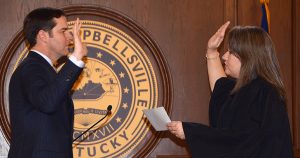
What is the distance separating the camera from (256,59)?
284 cm

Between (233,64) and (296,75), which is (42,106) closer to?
(233,64)

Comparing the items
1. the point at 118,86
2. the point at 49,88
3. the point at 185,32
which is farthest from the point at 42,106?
the point at 185,32

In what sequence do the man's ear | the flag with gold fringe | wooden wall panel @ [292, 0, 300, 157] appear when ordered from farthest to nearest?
wooden wall panel @ [292, 0, 300, 157] → the flag with gold fringe → the man's ear

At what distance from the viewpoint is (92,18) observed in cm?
395

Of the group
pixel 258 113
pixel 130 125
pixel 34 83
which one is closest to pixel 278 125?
pixel 258 113

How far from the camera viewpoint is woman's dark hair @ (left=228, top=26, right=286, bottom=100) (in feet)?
9.27

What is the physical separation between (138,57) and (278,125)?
4.95 ft

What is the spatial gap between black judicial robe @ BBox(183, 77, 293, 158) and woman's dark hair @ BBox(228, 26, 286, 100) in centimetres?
4

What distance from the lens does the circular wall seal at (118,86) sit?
156 inches

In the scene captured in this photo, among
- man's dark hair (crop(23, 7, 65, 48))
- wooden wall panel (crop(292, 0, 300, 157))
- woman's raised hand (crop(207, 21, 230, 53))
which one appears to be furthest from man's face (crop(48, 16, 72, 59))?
wooden wall panel (crop(292, 0, 300, 157))

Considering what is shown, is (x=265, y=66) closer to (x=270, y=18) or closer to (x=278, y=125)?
(x=278, y=125)

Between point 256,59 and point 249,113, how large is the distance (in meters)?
0.29

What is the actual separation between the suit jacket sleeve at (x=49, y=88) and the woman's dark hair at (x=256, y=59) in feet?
2.89

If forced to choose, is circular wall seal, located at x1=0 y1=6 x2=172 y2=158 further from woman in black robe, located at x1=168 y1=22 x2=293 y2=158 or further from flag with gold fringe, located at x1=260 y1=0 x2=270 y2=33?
woman in black robe, located at x1=168 y1=22 x2=293 y2=158
